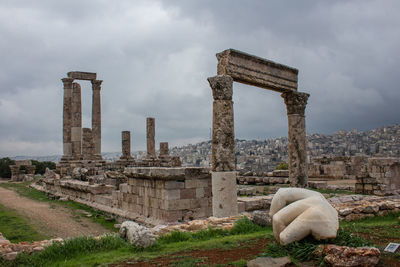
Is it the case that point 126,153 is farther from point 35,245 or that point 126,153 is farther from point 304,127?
point 35,245

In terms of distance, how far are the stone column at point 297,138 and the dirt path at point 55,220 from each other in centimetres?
750

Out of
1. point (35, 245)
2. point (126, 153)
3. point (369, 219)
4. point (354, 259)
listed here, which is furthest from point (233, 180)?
point (126, 153)

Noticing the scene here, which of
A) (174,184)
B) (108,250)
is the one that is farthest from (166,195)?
(108,250)

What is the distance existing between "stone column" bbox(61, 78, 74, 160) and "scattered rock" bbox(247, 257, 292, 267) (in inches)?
1091

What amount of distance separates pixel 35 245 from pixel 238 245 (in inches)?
148

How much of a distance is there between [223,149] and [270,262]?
20.4ft

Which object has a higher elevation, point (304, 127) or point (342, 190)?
point (304, 127)

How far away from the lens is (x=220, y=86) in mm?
10531

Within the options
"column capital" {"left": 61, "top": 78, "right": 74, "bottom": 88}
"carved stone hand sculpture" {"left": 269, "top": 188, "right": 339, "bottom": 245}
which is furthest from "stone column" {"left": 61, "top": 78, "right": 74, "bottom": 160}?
"carved stone hand sculpture" {"left": 269, "top": 188, "right": 339, "bottom": 245}

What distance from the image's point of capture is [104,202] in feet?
50.5

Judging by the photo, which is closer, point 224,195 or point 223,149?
point 224,195

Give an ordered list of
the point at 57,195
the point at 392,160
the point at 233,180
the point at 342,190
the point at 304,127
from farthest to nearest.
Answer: the point at 57,195 < the point at 342,190 < the point at 392,160 < the point at 304,127 < the point at 233,180

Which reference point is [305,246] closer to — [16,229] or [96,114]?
[16,229]

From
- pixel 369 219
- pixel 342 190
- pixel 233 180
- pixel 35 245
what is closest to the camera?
pixel 35 245
